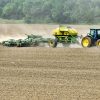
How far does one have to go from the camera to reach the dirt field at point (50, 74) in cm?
1232

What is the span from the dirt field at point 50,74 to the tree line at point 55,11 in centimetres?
3589

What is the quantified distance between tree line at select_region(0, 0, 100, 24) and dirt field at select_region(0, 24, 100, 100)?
3589cm

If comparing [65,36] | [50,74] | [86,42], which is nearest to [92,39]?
[86,42]

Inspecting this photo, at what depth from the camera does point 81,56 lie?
21328 mm

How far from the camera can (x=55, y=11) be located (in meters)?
62.0

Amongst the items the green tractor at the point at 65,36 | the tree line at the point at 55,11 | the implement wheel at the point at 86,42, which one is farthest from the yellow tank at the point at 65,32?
the tree line at the point at 55,11

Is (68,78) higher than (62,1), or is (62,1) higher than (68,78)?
(62,1)

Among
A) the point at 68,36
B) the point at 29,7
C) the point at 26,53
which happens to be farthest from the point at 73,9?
the point at 26,53

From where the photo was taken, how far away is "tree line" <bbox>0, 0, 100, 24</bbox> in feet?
197

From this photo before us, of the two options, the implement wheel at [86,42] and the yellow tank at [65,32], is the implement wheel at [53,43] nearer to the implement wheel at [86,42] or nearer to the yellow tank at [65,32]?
the yellow tank at [65,32]

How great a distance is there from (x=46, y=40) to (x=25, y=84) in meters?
15.7

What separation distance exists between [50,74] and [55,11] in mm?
46641

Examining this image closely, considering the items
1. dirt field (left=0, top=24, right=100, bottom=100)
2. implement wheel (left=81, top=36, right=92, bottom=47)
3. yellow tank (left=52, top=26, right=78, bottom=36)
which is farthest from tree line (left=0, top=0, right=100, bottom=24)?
dirt field (left=0, top=24, right=100, bottom=100)

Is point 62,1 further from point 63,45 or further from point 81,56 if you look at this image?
point 81,56
